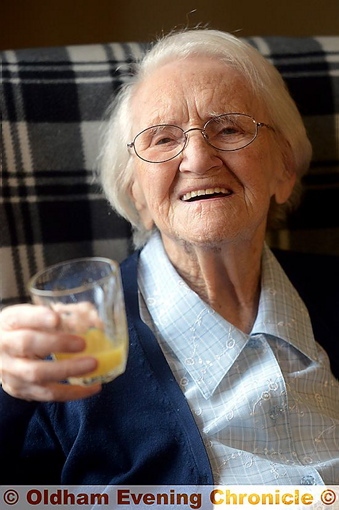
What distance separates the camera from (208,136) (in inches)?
38.3

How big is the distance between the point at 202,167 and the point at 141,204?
0.19 metres

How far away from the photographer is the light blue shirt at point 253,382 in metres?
0.91

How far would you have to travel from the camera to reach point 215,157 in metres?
0.96

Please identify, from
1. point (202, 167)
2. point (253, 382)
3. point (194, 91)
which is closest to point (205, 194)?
point (202, 167)

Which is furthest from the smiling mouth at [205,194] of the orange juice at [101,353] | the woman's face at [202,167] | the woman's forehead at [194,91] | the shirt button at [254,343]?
the orange juice at [101,353]

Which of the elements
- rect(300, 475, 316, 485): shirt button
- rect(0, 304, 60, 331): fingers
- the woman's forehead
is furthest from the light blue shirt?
rect(0, 304, 60, 331): fingers

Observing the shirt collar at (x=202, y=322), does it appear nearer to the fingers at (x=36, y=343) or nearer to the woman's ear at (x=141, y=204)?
the woman's ear at (x=141, y=204)

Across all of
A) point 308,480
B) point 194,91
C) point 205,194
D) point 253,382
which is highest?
point 194,91

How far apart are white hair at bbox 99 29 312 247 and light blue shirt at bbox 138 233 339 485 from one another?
14 cm

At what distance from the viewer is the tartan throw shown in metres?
Answer: 1.14

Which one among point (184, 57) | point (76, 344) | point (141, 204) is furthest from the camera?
point (141, 204)

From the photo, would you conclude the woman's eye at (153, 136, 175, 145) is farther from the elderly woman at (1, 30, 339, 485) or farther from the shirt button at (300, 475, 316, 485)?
the shirt button at (300, 475, 316, 485)

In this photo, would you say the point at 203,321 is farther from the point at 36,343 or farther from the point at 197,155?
the point at 36,343

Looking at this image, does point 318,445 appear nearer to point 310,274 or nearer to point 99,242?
point 310,274
